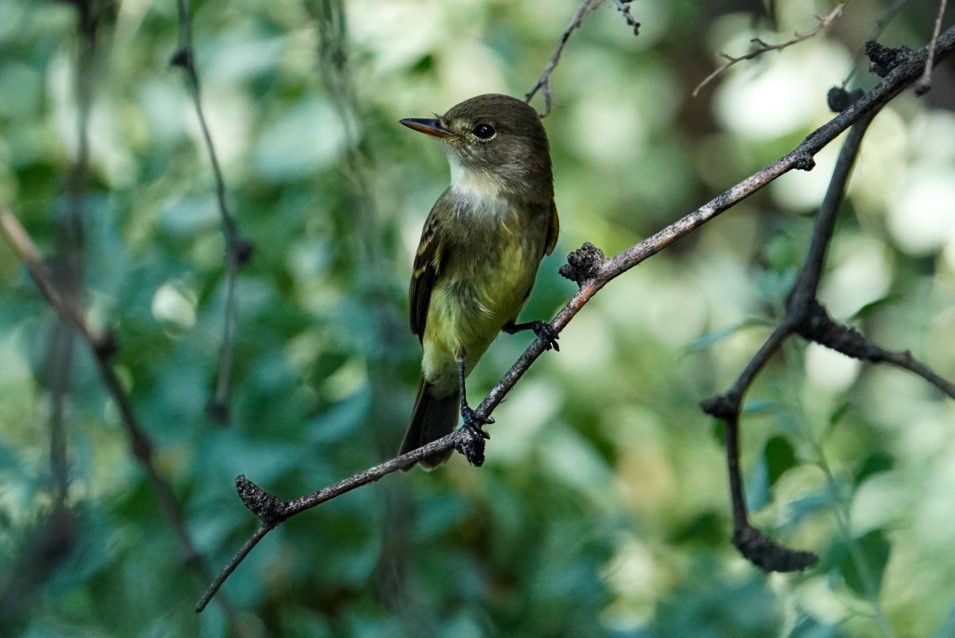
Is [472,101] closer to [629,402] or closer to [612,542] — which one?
[612,542]

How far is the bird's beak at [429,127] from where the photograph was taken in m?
3.49

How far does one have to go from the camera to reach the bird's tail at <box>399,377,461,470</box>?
3828 millimetres

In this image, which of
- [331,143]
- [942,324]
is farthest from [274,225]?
[942,324]

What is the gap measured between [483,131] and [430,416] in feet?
3.07

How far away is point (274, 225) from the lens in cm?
404

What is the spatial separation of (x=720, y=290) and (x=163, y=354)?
2332 mm

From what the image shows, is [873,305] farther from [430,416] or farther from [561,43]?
[430,416]

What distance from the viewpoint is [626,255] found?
6.72 feet

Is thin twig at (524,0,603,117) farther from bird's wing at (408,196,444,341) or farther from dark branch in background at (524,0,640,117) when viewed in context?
bird's wing at (408,196,444,341)

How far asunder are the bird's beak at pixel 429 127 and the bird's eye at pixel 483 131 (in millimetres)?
89

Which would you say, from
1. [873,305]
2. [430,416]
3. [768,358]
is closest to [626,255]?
[768,358]

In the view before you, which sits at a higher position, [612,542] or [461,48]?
[461,48]

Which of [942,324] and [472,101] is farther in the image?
[942,324]

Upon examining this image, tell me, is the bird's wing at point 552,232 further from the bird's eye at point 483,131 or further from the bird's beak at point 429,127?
the bird's beak at point 429,127
